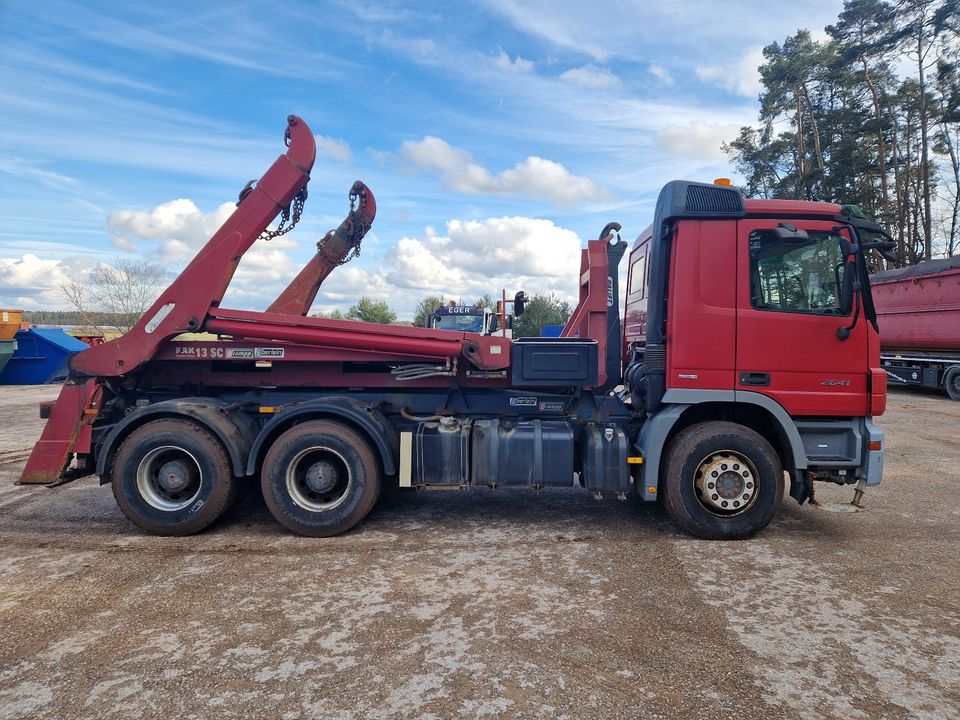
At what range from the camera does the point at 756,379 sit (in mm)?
4988

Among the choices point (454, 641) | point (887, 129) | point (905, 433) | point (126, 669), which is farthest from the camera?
point (887, 129)

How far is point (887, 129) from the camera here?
2470 cm

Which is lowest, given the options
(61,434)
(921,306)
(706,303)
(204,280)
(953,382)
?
(61,434)

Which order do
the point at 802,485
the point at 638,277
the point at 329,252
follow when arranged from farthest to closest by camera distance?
the point at 329,252 < the point at 638,277 < the point at 802,485

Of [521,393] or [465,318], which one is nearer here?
[521,393]

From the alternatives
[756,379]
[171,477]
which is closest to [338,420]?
[171,477]

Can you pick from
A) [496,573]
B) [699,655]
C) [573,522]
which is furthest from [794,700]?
[573,522]

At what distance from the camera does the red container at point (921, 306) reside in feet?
50.0

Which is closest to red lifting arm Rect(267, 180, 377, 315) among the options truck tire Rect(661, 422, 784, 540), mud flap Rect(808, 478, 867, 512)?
truck tire Rect(661, 422, 784, 540)

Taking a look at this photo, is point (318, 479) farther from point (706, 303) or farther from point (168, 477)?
point (706, 303)

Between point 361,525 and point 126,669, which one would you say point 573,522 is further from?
point 126,669

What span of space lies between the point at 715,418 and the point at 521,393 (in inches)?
68.5

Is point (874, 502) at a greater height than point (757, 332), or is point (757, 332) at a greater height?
point (757, 332)

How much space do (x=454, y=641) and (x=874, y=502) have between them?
516 centimetres
